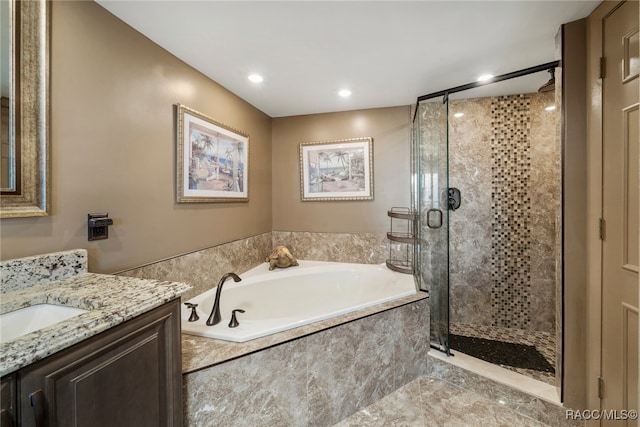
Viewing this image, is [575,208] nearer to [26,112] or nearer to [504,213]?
[504,213]

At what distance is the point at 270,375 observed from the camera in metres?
1.37

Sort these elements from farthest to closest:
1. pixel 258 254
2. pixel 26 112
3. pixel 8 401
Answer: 1. pixel 258 254
2. pixel 26 112
3. pixel 8 401

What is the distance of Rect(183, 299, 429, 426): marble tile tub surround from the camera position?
1250 millimetres

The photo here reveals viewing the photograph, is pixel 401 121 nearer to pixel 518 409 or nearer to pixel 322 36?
pixel 322 36

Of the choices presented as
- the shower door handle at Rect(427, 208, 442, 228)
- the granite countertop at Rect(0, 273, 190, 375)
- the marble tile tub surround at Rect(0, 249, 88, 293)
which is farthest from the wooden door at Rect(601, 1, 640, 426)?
the marble tile tub surround at Rect(0, 249, 88, 293)

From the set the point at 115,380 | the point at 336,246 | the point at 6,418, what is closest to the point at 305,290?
the point at 336,246

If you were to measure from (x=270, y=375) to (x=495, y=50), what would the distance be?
98.4 inches

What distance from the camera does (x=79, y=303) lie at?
3.01 feet

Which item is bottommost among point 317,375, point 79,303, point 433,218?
point 317,375

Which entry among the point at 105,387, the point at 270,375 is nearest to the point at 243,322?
the point at 270,375

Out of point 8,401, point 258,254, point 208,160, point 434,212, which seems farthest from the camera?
point 258,254

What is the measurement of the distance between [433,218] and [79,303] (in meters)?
2.36

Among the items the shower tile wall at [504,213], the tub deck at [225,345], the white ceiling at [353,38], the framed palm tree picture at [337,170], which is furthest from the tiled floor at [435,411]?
the white ceiling at [353,38]

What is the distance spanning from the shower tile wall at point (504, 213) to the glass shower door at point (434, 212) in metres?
0.49
